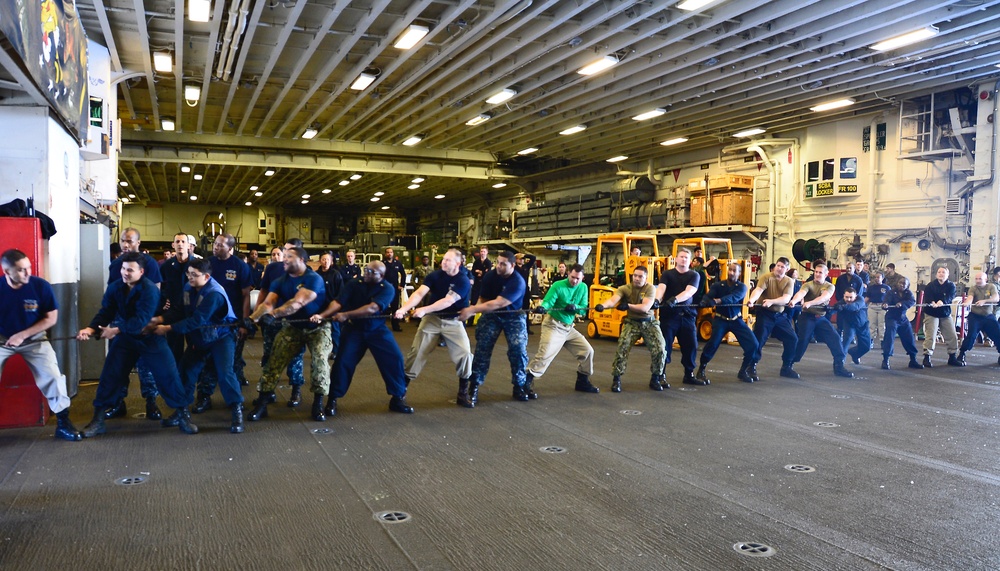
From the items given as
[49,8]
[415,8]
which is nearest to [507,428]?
[49,8]

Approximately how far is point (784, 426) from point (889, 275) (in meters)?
8.10

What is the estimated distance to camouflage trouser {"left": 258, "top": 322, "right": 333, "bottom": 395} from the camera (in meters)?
7.59

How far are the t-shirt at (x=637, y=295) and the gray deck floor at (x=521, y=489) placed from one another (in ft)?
4.51

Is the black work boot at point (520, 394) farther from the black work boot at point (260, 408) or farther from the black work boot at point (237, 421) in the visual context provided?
the black work boot at point (237, 421)

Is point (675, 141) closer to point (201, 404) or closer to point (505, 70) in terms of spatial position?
point (505, 70)

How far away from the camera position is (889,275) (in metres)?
14.0

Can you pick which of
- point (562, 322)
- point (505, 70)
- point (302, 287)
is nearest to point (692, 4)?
point (505, 70)

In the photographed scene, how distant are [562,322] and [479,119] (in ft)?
35.0

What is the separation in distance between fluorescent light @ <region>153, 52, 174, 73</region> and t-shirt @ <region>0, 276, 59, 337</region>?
8165 mm

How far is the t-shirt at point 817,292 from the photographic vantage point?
1091cm

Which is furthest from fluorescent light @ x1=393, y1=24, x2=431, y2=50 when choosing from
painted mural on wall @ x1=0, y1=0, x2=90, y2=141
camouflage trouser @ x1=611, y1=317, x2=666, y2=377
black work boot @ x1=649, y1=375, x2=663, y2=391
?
black work boot @ x1=649, y1=375, x2=663, y2=391

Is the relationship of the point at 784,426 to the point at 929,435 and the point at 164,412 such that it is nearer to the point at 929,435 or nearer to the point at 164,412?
the point at 929,435

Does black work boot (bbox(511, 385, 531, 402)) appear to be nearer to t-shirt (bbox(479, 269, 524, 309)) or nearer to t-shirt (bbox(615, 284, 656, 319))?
t-shirt (bbox(479, 269, 524, 309))

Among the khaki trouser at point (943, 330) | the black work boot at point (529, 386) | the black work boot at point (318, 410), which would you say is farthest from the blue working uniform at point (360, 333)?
the khaki trouser at point (943, 330)
